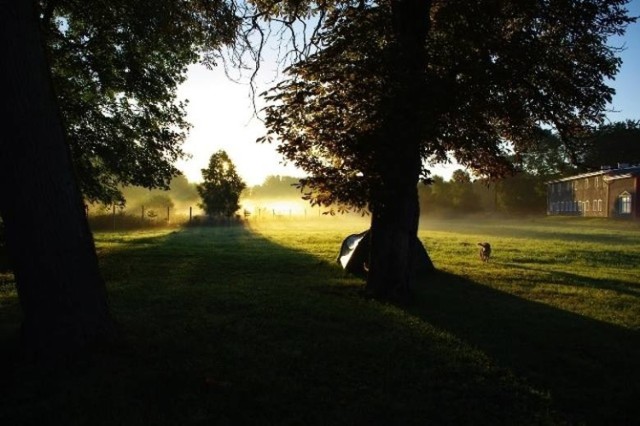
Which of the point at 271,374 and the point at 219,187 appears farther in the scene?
the point at 219,187

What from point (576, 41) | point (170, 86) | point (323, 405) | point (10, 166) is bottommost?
point (323, 405)

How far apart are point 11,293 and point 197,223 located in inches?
1351

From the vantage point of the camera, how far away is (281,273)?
1425 cm

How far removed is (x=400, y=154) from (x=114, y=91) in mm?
14798

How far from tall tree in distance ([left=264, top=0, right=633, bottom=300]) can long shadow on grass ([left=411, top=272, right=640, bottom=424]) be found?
1.77 meters

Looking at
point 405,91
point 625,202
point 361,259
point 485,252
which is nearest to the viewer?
point 405,91

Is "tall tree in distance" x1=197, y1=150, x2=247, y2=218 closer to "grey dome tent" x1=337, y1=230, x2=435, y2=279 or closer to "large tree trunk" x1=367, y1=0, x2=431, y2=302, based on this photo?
"grey dome tent" x1=337, y1=230, x2=435, y2=279

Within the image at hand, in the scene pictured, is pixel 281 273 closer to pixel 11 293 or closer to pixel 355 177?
pixel 355 177

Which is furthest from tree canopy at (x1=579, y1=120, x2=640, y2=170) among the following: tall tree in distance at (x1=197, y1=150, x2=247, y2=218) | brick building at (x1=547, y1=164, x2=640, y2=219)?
tall tree in distance at (x1=197, y1=150, x2=247, y2=218)

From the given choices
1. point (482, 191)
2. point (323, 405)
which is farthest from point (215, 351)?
point (482, 191)

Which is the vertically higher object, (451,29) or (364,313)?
(451,29)

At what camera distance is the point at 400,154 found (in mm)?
9438

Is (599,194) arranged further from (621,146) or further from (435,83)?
(435,83)

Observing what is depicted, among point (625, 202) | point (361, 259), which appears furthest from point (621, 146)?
point (361, 259)
